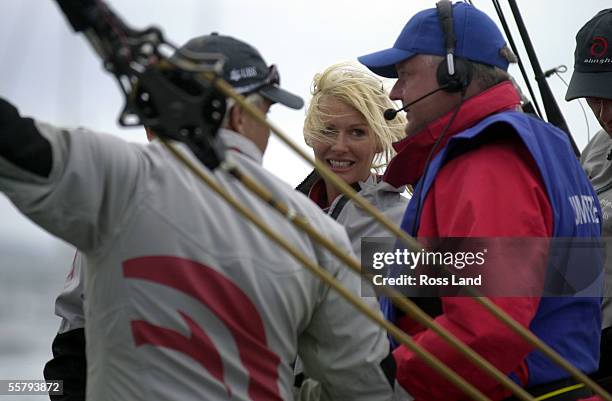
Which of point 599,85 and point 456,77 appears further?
point 599,85

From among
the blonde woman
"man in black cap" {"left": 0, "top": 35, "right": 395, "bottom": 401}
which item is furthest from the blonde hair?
"man in black cap" {"left": 0, "top": 35, "right": 395, "bottom": 401}

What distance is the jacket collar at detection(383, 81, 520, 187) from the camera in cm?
337

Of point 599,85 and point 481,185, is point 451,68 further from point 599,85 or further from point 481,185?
point 599,85

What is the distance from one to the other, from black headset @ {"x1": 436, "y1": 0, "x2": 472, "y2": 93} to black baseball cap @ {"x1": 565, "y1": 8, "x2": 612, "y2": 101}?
1.01 metres

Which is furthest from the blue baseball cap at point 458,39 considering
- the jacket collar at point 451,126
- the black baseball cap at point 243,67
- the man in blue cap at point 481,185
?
the black baseball cap at point 243,67

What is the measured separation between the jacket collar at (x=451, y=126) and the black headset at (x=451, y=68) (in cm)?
6

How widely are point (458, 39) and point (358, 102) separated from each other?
0.84 m

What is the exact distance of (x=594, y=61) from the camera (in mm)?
4426

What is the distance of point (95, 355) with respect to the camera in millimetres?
2768

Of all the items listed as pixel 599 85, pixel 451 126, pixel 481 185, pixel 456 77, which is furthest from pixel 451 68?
pixel 599 85

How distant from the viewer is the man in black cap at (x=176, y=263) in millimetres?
2494

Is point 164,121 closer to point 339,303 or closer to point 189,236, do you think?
point 189,236

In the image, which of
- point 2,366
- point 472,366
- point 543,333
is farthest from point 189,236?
point 2,366

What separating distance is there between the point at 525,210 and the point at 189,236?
0.88 meters
